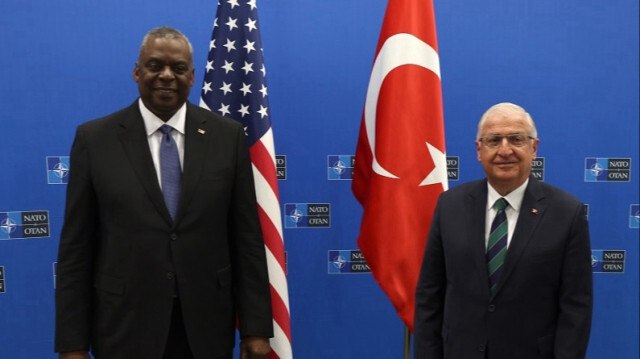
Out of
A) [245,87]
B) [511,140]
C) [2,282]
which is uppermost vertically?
[245,87]

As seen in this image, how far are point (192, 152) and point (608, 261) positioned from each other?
2.61 m

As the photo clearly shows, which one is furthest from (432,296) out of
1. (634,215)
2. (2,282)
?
(2,282)

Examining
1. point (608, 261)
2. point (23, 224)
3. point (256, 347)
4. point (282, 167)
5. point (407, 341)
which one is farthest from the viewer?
point (608, 261)

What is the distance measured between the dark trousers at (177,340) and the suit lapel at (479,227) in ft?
3.02

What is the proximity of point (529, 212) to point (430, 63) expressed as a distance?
818 millimetres

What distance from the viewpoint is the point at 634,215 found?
3.12m

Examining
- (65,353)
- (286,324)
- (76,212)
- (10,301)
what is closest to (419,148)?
(286,324)

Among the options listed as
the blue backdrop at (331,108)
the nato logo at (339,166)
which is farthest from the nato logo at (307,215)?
the nato logo at (339,166)

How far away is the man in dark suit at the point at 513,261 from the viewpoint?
1.53m

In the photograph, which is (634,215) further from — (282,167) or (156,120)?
(156,120)

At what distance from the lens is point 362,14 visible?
2.97 metres

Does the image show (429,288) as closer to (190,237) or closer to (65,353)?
(190,237)

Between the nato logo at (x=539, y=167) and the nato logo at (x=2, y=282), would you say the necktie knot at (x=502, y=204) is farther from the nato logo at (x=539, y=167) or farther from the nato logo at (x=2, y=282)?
the nato logo at (x=2, y=282)

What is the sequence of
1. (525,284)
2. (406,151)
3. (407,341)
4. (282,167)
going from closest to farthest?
(525,284) < (406,151) < (407,341) < (282,167)
